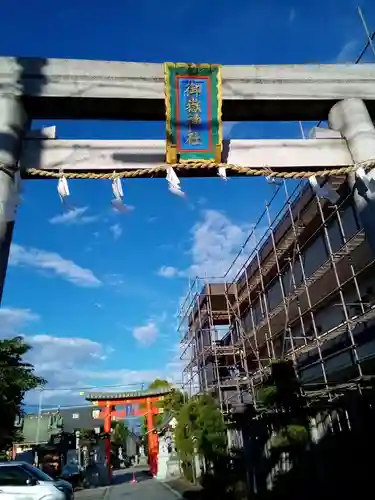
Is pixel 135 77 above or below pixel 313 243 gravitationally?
below

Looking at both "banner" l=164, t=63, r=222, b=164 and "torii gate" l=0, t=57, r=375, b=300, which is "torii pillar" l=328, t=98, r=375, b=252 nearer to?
"torii gate" l=0, t=57, r=375, b=300

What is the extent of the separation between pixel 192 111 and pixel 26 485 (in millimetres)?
11254

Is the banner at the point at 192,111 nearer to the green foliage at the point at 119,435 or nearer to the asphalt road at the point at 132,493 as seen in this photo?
the asphalt road at the point at 132,493

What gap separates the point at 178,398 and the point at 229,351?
495 inches

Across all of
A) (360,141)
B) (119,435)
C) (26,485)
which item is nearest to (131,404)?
(26,485)

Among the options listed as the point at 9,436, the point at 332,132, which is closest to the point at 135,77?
the point at 332,132

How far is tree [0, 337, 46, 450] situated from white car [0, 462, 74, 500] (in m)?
7.38

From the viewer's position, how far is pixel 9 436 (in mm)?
21453

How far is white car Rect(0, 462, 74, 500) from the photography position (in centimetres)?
1145

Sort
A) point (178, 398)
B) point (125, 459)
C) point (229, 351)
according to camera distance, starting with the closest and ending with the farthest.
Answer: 1. point (229, 351)
2. point (178, 398)
3. point (125, 459)

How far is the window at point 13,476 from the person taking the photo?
1186 cm

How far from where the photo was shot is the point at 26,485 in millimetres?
11727

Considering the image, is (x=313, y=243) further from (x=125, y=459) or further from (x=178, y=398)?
(x=125, y=459)

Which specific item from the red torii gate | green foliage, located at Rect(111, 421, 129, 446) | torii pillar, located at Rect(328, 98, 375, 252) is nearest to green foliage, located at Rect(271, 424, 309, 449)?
torii pillar, located at Rect(328, 98, 375, 252)
